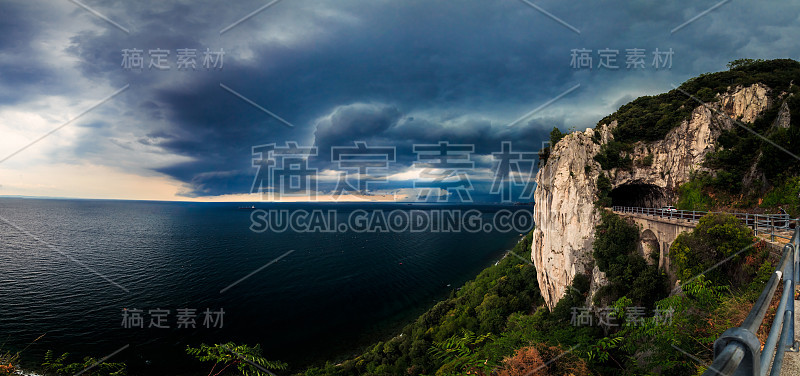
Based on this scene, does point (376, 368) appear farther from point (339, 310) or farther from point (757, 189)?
point (757, 189)

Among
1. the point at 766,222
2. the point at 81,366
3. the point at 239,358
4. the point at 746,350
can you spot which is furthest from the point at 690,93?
the point at 81,366

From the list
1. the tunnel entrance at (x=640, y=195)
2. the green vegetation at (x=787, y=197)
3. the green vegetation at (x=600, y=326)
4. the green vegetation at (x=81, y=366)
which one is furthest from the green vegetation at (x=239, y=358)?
the tunnel entrance at (x=640, y=195)

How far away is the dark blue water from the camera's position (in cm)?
3011

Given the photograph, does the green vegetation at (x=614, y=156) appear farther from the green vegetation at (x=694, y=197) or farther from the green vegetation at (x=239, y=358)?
the green vegetation at (x=239, y=358)

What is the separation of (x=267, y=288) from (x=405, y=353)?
31681 millimetres

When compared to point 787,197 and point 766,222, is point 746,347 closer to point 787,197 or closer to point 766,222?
point 766,222

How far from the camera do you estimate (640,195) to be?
31625mm

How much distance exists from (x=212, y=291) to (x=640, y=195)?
59.8 meters

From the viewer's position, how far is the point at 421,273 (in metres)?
57.0

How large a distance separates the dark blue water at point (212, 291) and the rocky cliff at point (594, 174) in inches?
839

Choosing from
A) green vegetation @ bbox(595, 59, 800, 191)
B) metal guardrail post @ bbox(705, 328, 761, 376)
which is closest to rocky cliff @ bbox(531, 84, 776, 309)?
green vegetation @ bbox(595, 59, 800, 191)

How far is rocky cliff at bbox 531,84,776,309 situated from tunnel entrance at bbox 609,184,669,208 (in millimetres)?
123

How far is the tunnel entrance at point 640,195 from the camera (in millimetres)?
28578

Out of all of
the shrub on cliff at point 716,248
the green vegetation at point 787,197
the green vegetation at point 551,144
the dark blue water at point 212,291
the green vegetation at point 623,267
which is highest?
the green vegetation at point 551,144
